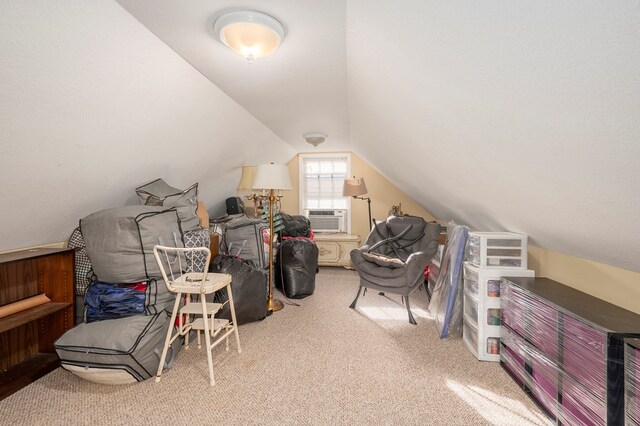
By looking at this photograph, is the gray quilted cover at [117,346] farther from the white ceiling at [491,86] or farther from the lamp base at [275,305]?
the white ceiling at [491,86]

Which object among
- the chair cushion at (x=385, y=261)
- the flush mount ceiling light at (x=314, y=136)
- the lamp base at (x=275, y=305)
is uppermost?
the flush mount ceiling light at (x=314, y=136)

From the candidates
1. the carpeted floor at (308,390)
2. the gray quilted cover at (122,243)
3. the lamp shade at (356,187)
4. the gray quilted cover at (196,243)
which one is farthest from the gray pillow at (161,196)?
the lamp shade at (356,187)

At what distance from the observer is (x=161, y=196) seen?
8.82 feet

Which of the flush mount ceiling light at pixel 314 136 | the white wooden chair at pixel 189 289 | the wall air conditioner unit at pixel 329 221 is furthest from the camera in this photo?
the wall air conditioner unit at pixel 329 221

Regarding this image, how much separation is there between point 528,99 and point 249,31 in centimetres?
130

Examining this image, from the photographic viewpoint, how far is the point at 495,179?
1830mm

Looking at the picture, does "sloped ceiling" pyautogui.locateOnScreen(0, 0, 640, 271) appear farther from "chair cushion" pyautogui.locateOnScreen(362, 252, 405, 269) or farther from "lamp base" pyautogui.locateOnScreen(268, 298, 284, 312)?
"lamp base" pyautogui.locateOnScreen(268, 298, 284, 312)

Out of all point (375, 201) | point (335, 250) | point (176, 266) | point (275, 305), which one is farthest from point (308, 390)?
point (375, 201)

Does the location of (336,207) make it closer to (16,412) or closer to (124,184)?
(124,184)

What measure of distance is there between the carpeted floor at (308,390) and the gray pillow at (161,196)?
1.20 m

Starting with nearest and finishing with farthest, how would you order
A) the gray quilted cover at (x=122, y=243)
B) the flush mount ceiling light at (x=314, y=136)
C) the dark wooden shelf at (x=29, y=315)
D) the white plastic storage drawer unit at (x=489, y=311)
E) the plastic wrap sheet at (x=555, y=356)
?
the plastic wrap sheet at (x=555, y=356)
the dark wooden shelf at (x=29, y=315)
the gray quilted cover at (x=122, y=243)
the white plastic storage drawer unit at (x=489, y=311)
the flush mount ceiling light at (x=314, y=136)

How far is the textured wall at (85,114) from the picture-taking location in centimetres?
142

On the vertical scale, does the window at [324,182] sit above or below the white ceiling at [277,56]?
below

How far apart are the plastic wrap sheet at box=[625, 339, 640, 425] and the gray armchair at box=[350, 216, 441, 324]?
1.76m
